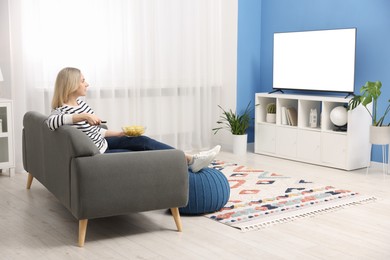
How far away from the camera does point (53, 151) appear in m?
3.60

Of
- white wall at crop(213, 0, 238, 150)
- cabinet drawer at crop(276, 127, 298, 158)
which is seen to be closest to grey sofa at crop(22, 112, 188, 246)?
cabinet drawer at crop(276, 127, 298, 158)

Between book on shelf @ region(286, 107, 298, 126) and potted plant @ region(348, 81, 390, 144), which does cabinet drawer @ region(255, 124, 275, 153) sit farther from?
potted plant @ region(348, 81, 390, 144)

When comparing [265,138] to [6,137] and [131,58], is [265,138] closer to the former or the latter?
[131,58]

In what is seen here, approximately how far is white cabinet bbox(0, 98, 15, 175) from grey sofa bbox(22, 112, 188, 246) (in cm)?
166

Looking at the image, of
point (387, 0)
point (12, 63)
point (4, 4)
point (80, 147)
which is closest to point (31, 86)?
point (12, 63)

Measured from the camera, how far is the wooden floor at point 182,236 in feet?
10.2

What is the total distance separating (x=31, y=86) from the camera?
5312 millimetres

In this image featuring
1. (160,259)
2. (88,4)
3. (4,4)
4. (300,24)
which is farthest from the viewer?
(300,24)

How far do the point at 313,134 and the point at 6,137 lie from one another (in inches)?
119

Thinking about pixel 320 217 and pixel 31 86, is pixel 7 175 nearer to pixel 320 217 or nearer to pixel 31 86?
pixel 31 86

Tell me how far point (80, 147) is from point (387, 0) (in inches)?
142

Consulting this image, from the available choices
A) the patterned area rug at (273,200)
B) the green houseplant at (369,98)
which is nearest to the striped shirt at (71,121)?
the patterned area rug at (273,200)

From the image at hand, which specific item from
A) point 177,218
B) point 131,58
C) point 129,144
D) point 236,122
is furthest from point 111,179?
point 236,122

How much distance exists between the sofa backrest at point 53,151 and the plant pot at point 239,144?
2.56m
